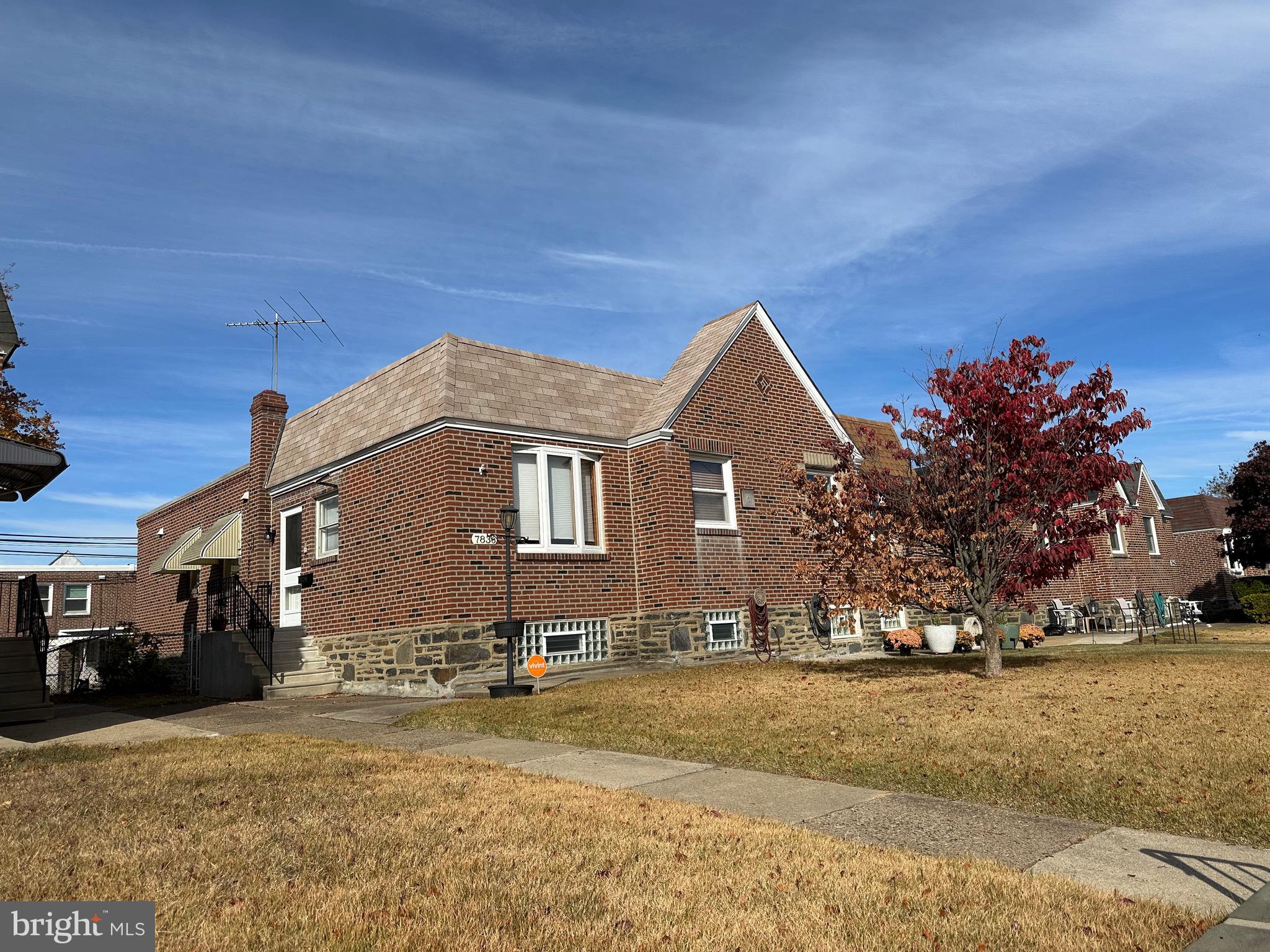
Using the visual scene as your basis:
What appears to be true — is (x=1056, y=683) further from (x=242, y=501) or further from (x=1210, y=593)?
(x=1210, y=593)

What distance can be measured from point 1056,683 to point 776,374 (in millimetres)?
9757

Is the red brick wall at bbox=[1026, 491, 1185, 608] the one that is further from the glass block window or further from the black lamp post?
the black lamp post

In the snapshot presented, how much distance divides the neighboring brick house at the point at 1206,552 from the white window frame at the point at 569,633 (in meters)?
33.4

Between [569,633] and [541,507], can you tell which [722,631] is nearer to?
[569,633]

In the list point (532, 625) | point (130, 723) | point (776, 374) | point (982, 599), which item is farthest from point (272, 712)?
point (776, 374)

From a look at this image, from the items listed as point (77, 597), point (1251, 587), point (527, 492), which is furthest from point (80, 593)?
point (1251, 587)

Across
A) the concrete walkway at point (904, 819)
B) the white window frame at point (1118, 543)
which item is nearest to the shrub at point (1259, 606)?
the white window frame at point (1118, 543)

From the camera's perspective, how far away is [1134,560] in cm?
3528

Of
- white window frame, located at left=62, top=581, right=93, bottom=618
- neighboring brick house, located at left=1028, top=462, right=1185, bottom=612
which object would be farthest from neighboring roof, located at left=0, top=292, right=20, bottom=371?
white window frame, located at left=62, top=581, right=93, bottom=618

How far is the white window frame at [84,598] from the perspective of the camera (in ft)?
148

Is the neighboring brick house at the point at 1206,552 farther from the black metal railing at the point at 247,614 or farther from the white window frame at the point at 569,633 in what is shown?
the black metal railing at the point at 247,614

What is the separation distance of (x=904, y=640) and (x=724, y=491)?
7.21m

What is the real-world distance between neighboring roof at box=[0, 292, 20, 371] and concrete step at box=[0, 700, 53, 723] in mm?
5209

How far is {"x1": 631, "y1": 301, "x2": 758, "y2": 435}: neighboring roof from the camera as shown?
18062 millimetres
